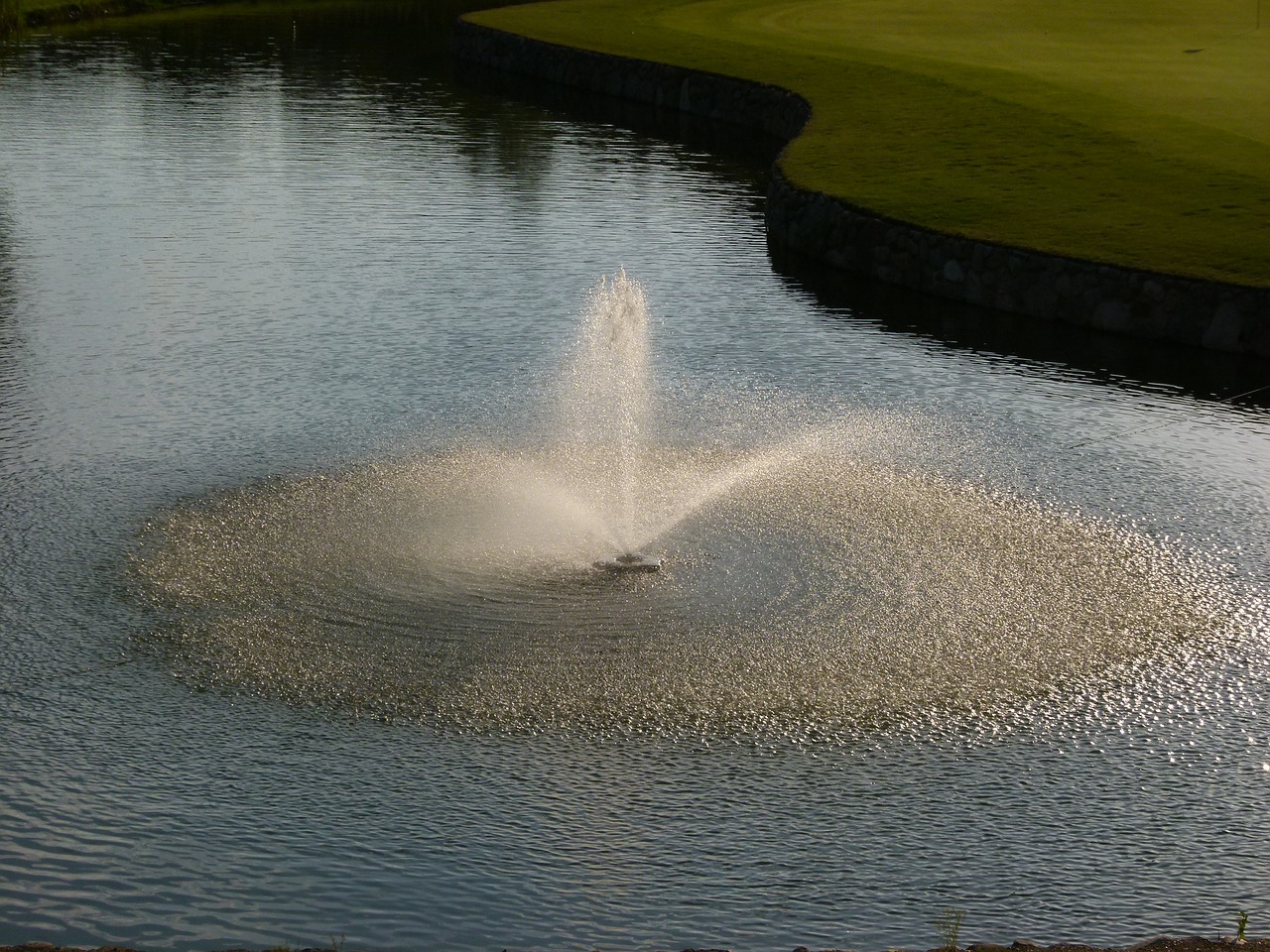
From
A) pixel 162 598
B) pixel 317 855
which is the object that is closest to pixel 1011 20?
pixel 162 598

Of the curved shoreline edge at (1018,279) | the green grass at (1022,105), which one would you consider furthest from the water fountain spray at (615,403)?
the green grass at (1022,105)

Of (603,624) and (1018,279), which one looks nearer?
(603,624)

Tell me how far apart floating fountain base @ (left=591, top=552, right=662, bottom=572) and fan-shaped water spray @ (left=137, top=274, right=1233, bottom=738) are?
0.12ft

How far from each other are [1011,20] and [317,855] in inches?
1498

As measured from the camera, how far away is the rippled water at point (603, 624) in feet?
25.8

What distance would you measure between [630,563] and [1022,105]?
20.1 metres

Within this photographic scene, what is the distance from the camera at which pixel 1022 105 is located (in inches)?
1160

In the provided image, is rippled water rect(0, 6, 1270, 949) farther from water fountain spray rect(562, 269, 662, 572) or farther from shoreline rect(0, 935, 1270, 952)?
shoreline rect(0, 935, 1270, 952)

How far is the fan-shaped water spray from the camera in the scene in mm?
9844

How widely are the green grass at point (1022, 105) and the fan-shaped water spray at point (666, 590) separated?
24.1 ft

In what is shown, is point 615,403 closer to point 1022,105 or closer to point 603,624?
point 603,624

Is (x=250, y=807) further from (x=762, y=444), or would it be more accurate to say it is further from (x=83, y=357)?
(x=83, y=357)

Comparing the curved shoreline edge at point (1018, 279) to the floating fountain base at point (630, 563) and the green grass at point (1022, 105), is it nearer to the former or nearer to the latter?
the green grass at point (1022, 105)

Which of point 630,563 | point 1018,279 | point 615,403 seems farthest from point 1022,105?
point 630,563
